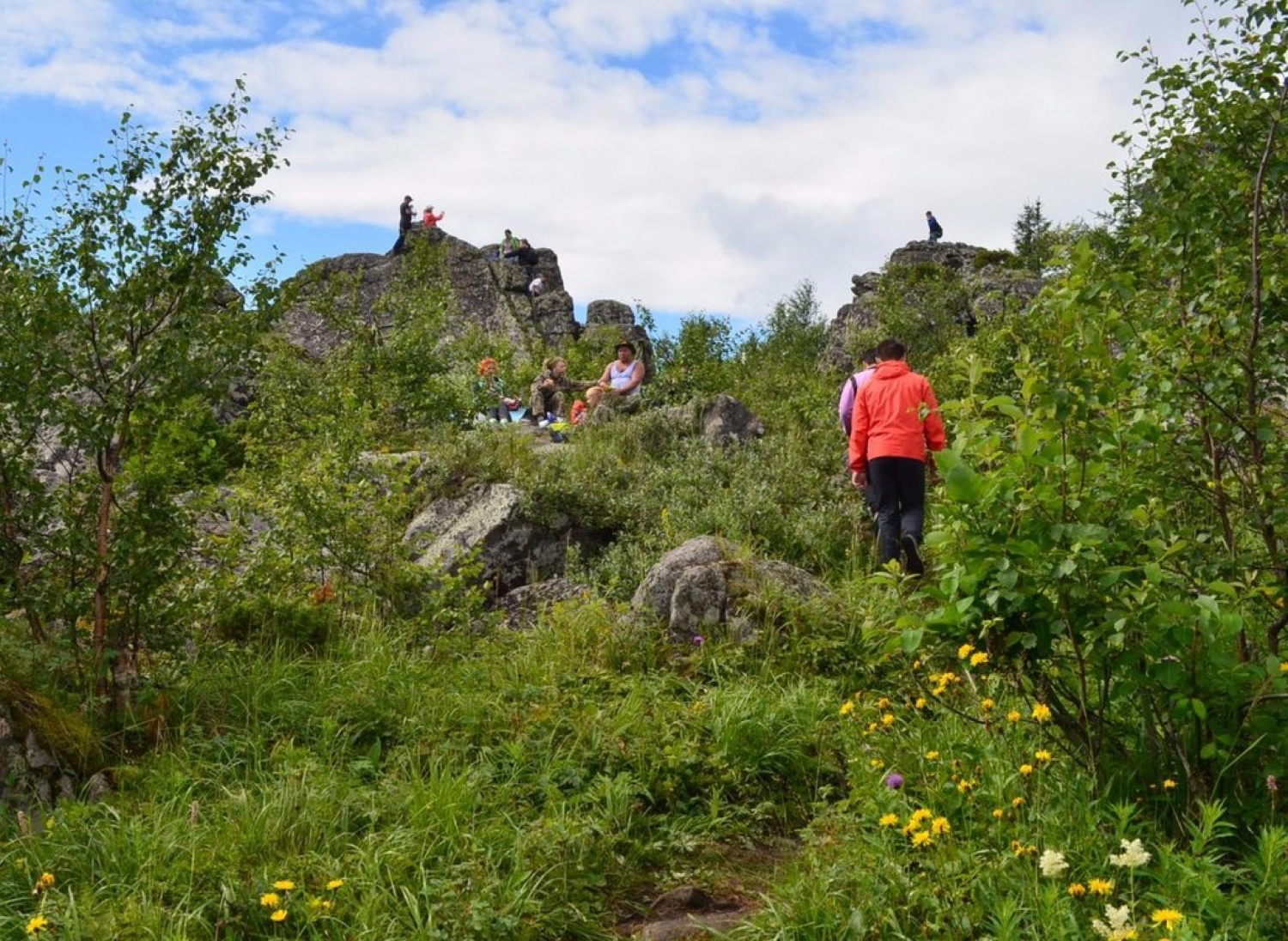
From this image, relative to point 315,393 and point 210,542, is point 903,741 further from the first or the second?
point 315,393

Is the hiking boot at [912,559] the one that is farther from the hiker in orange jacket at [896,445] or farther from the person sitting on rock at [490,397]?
the person sitting on rock at [490,397]

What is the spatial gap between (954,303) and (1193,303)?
1717cm

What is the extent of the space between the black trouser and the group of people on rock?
6327 mm

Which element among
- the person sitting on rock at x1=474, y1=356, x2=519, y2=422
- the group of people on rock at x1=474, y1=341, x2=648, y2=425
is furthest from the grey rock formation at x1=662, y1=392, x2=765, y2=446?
the person sitting on rock at x1=474, y1=356, x2=519, y2=422

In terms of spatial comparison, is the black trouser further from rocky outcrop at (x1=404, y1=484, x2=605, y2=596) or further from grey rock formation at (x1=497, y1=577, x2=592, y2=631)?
rocky outcrop at (x1=404, y1=484, x2=605, y2=596)

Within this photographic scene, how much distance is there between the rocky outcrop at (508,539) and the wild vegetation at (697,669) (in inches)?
57.4

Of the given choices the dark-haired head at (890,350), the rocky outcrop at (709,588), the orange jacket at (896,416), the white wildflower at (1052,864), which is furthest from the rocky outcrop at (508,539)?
the white wildflower at (1052,864)

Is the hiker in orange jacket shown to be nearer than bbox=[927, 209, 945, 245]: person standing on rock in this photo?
Yes

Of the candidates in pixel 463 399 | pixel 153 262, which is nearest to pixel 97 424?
pixel 153 262

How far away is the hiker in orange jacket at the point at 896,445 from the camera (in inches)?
333

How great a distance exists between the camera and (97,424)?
6.09 m

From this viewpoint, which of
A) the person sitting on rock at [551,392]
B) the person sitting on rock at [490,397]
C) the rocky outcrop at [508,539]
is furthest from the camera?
the person sitting on rock at [551,392]

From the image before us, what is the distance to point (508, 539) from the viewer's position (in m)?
10.1

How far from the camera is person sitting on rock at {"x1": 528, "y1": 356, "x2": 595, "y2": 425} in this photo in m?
19.1
